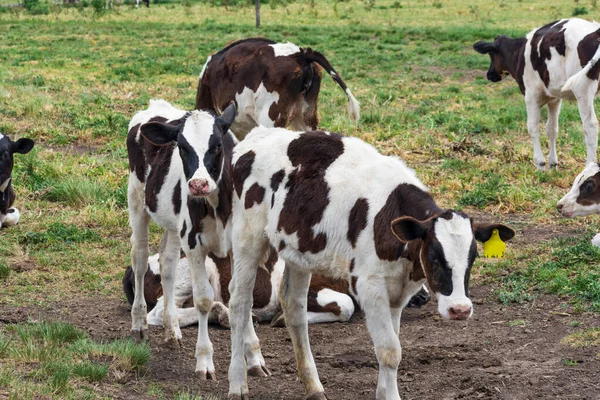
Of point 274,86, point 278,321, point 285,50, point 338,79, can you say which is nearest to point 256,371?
point 278,321

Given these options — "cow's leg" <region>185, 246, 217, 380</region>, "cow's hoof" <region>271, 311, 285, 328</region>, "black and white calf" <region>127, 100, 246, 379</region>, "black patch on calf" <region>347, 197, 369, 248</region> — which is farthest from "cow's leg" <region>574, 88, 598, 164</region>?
"black patch on calf" <region>347, 197, 369, 248</region>

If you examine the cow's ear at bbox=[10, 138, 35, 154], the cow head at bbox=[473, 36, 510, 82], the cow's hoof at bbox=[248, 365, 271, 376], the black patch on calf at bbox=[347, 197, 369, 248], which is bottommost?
the cow's hoof at bbox=[248, 365, 271, 376]

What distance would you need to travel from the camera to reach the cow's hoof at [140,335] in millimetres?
8508

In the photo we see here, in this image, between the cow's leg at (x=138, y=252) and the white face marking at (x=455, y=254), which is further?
the cow's leg at (x=138, y=252)

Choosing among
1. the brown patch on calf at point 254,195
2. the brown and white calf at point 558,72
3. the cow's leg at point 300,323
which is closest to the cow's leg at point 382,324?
the cow's leg at point 300,323

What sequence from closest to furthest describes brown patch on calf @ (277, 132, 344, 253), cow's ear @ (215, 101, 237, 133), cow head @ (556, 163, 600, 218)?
brown patch on calf @ (277, 132, 344, 253), cow's ear @ (215, 101, 237, 133), cow head @ (556, 163, 600, 218)

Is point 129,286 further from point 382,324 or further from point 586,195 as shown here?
point 586,195

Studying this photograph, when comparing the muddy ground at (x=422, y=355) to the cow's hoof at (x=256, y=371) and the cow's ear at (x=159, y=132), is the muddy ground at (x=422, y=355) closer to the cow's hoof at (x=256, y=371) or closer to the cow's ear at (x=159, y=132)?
the cow's hoof at (x=256, y=371)

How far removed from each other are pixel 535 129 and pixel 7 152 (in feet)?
25.3

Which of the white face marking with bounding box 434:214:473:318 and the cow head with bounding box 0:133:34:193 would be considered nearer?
the white face marking with bounding box 434:214:473:318

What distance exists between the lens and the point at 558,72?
1468cm

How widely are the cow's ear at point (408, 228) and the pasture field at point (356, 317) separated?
1.62 metres

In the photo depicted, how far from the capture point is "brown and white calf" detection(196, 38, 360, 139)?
462 inches

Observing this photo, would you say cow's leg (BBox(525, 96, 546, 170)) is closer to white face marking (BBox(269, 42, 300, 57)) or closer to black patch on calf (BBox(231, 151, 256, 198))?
white face marking (BBox(269, 42, 300, 57))
